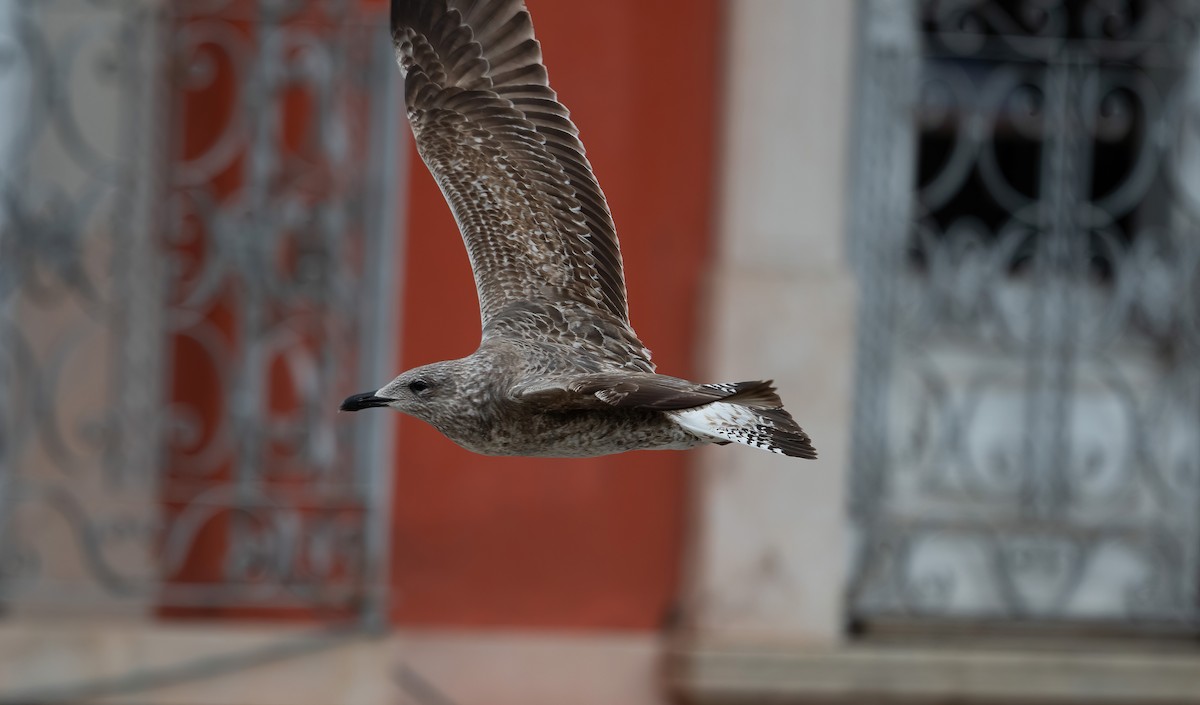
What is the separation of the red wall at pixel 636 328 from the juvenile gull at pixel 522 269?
1476 mm

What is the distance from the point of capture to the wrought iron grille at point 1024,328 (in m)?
3.84

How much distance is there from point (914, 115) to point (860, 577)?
3.25 feet

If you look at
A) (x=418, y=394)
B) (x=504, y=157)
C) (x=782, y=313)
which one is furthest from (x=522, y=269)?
(x=782, y=313)

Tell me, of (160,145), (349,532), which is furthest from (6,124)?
A: (349,532)

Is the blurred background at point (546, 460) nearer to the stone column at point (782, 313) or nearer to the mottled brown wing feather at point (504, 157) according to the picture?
the stone column at point (782, 313)

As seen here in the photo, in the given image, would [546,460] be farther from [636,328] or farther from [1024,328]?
[1024,328]

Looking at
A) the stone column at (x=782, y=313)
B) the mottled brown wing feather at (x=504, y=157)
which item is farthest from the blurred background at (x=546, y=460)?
Answer: the mottled brown wing feather at (x=504, y=157)

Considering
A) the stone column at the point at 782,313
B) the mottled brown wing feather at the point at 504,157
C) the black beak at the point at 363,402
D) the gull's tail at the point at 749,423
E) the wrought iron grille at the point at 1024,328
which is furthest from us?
the wrought iron grille at the point at 1024,328

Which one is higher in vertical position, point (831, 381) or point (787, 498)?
point (831, 381)

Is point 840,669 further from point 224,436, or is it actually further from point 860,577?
point 224,436

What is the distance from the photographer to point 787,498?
12.2 feet

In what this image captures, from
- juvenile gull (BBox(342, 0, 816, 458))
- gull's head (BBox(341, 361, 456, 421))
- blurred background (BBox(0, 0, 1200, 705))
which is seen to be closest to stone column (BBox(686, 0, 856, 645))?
blurred background (BBox(0, 0, 1200, 705))

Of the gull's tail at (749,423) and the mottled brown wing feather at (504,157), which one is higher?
the mottled brown wing feather at (504,157)

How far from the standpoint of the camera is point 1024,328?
3902 mm
